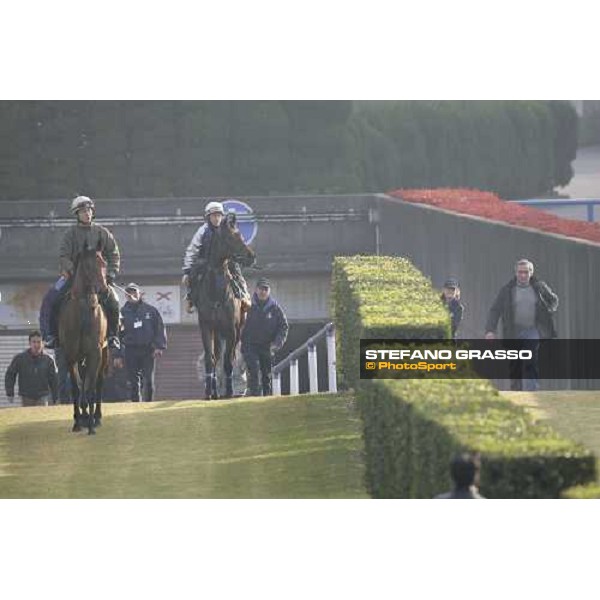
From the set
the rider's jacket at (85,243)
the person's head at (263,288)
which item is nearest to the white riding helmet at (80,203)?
the rider's jacket at (85,243)

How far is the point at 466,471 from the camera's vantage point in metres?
14.8

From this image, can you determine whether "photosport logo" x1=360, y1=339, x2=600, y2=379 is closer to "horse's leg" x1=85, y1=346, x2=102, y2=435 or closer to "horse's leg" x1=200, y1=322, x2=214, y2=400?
"horse's leg" x1=85, y1=346, x2=102, y2=435


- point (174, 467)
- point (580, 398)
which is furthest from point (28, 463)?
point (580, 398)

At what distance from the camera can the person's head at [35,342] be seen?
864 inches

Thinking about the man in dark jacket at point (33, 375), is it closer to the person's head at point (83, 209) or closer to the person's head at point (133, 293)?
the person's head at point (133, 293)

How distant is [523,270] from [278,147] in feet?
9.90

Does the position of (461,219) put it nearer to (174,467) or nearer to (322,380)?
(322,380)

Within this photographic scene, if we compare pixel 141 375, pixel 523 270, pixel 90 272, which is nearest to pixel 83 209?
pixel 90 272

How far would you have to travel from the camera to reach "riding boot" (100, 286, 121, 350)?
70.9 feet

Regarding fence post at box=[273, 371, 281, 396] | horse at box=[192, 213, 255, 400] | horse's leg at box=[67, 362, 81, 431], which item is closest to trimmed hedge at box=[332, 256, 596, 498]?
fence post at box=[273, 371, 281, 396]

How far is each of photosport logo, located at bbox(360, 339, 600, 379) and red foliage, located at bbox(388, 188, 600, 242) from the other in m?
1.20

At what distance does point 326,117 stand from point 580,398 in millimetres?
3907

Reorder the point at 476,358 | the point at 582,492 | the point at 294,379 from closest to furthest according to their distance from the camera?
the point at 582,492
the point at 476,358
the point at 294,379

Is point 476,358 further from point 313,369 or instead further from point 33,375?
point 33,375
